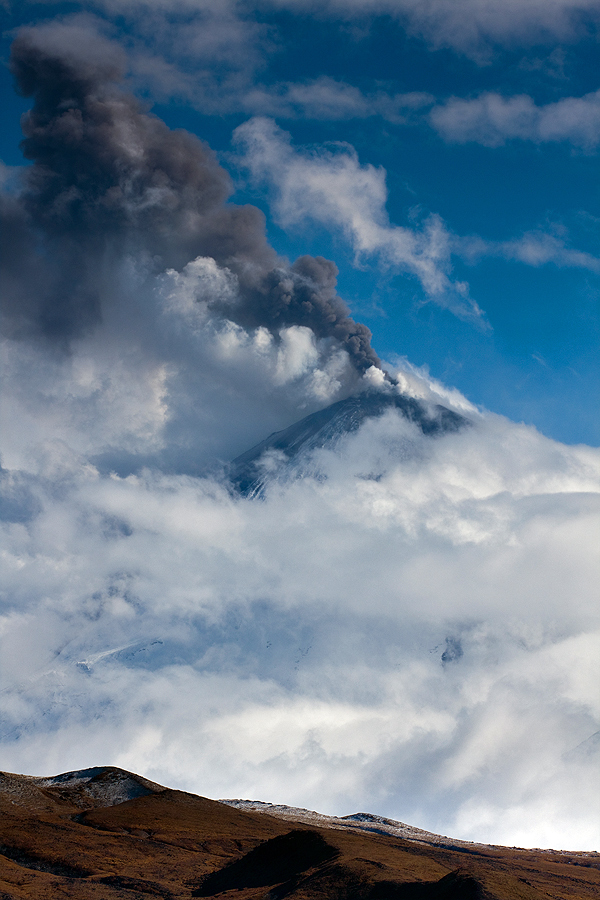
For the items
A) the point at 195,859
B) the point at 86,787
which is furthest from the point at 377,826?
the point at 195,859

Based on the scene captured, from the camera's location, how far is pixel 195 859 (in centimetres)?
5834

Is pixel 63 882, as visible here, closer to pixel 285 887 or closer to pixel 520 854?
pixel 285 887

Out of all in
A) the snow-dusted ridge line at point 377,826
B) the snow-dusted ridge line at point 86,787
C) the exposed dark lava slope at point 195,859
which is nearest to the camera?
the exposed dark lava slope at point 195,859

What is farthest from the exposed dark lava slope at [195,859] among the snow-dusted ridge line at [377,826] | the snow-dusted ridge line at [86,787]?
the snow-dusted ridge line at [377,826]

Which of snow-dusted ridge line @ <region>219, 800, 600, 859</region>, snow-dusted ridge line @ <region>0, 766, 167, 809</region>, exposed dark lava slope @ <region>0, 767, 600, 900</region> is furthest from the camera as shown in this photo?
snow-dusted ridge line @ <region>219, 800, 600, 859</region>

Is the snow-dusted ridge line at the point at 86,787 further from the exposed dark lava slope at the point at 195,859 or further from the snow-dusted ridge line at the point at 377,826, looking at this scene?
the snow-dusted ridge line at the point at 377,826

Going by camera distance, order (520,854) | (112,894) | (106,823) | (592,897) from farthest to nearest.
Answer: (520,854) < (106,823) < (592,897) < (112,894)

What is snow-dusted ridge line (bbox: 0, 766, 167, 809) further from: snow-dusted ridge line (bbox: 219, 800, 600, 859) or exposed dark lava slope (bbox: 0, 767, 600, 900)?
snow-dusted ridge line (bbox: 219, 800, 600, 859)

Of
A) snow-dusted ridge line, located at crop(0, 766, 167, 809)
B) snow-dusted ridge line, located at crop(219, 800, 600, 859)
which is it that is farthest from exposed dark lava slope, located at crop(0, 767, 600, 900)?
snow-dusted ridge line, located at crop(219, 800, 600, 859)

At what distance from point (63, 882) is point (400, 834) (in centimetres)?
7884

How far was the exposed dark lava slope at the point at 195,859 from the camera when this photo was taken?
42.7 meters

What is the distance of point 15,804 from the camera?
6844 cm

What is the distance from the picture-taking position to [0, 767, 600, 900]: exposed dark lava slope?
140ft

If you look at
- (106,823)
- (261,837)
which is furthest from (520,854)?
(106,823)
